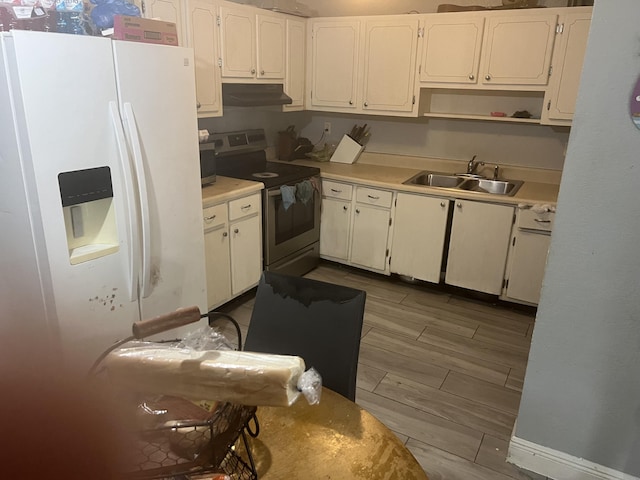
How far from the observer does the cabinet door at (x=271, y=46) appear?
3.50m

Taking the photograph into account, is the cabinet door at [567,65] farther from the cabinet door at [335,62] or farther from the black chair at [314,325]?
the black chair at [314,325]

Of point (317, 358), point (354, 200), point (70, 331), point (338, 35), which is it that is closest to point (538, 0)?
point (338, 35)

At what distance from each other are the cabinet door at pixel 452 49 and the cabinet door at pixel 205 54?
61.2 inches

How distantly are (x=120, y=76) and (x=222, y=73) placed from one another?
4.24 ft

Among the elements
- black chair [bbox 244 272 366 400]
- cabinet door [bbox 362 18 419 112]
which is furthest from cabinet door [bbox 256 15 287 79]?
black chair [bbox 244 272 366 400]

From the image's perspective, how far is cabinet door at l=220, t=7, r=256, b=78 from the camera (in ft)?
10.4

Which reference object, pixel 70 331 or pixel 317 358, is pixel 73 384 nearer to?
pixel 70 331

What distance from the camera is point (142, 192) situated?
213 cm

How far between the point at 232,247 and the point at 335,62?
1.87m

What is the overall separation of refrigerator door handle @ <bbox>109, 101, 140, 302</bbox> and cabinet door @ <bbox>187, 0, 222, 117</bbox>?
1.08 metres

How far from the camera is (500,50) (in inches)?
130

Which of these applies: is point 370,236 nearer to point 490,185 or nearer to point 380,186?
point 380,186

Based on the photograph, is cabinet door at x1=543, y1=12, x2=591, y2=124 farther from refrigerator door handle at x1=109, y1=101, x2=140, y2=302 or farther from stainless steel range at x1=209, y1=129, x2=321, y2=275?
refrigerator door handle at x1=109, y1=101, x2=140, y2=302

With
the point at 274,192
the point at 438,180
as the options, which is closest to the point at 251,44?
the point at 274,192
